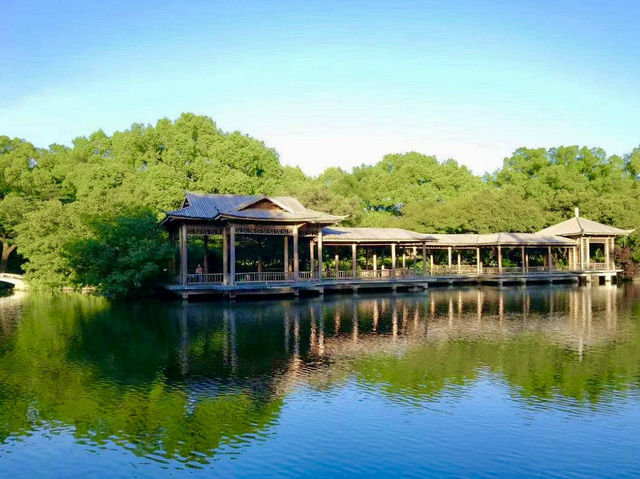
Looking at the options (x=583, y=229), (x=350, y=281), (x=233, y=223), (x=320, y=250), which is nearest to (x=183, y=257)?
(x=233, y=223)

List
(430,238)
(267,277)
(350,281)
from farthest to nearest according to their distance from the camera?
(430,238), (350,281), (267,277)

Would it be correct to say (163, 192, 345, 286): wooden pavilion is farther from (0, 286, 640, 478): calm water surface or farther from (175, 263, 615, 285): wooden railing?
(0, 286, 640, 478): calm water surface

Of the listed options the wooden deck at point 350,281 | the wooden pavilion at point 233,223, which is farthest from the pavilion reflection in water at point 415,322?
the wooden pavilion at point 233,223

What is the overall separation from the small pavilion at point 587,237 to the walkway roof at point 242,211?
20.2m

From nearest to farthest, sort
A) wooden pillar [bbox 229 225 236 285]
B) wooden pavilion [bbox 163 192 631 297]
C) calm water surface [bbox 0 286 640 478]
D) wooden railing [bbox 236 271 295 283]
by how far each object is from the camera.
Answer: calm water surface [bbox 0 286 640 478]
wooden pillar [bbox 229 225 236 285]
wooden pavilion [bbox 163 192 631 297]
wooden railing [bbox 236 271 295 283]

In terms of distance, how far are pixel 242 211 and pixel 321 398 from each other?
733 inches

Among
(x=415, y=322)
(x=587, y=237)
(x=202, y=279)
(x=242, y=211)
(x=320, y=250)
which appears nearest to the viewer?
(x=415, y=322)

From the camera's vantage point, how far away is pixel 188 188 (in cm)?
4412

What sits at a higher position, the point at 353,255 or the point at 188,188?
the point at 188,188

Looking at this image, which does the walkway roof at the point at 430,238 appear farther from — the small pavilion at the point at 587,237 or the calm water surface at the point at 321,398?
the calm water surface at the point at 321,398

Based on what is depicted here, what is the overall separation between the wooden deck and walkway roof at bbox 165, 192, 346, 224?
2.90 meters

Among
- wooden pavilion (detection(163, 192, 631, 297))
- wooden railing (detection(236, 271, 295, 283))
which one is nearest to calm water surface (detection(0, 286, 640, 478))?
wooden pavilion (detection(163, 192, 631, 297))

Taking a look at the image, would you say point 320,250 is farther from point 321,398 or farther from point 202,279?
point 321,398

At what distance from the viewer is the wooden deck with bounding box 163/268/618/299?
27442 mm
